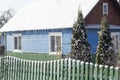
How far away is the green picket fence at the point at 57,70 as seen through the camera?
25.9ft

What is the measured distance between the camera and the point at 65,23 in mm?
25312

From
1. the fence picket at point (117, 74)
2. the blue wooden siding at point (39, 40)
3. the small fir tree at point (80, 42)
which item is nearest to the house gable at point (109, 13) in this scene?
the blue wooden siding at point (39, 40)

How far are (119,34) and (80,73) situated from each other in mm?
19270

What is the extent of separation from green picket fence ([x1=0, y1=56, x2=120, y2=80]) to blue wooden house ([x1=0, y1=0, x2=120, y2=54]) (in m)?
11.3

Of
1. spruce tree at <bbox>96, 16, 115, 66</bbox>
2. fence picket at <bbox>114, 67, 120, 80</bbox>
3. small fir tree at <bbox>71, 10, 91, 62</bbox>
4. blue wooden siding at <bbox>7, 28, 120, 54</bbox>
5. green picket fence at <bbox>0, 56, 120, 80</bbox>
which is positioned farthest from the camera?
blue wooden siding at <bbox>7, 28, 120, 54</bbox>

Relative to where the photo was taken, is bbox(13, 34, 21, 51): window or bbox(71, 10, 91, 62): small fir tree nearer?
bbox(71, 10, 91, 62): small fir tree

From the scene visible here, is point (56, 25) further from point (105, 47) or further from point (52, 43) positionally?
point (105, 47)

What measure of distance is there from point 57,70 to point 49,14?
1993cm

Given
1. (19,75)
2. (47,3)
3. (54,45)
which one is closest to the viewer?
(19,75)

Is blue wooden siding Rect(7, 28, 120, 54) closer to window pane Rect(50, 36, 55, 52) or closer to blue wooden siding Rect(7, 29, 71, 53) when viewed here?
blue wooden siding Rect(7, 29, 71, 53)

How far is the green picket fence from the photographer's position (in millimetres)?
7898

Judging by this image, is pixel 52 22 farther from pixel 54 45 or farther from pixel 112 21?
pixel 112 21

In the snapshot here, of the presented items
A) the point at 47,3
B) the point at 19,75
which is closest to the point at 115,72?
the point at 19,75

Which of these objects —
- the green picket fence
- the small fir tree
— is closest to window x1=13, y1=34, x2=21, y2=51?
the small fir tree
